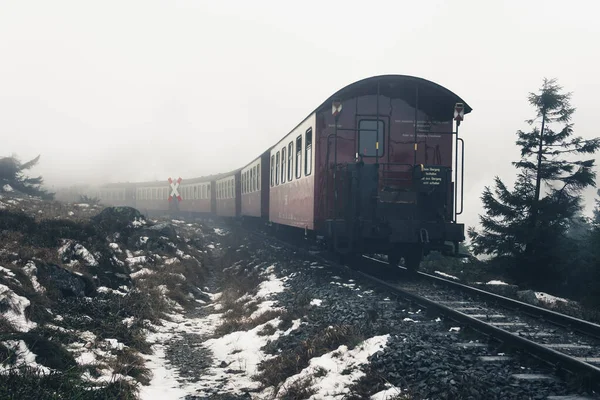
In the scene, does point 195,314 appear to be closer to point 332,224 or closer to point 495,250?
point 332,224

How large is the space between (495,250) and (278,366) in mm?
12681

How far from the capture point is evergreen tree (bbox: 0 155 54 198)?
2353 centimetres

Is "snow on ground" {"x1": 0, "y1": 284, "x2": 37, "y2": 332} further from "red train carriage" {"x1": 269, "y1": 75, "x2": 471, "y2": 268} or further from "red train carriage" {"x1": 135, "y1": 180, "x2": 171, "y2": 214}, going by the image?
"red train carriage" {"x1": 135, "y1": 180, "x2": 171, "y2": 214}

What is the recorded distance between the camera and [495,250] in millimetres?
15969

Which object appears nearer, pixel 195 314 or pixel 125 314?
pixel 125 314

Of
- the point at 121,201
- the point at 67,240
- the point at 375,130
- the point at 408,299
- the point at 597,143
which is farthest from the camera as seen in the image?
the point at 121,201

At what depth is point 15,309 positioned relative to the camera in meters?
5.45

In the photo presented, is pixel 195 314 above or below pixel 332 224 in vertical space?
below

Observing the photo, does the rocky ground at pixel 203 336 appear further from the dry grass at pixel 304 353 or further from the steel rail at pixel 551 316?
the steel rail at pixel 551 316

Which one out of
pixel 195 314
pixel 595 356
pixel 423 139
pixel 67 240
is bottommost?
pixel 195 314

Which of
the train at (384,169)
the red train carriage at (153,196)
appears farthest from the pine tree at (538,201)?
the red train carriage at (153,196)

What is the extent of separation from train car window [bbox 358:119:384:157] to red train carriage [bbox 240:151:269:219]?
8.19 metres

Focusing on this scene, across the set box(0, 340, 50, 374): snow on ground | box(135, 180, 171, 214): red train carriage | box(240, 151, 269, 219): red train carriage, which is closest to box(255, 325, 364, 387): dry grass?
box(0, 340, 50, 374): snow on ground

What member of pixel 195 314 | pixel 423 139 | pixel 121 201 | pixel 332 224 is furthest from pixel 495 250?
pixel 121 201
